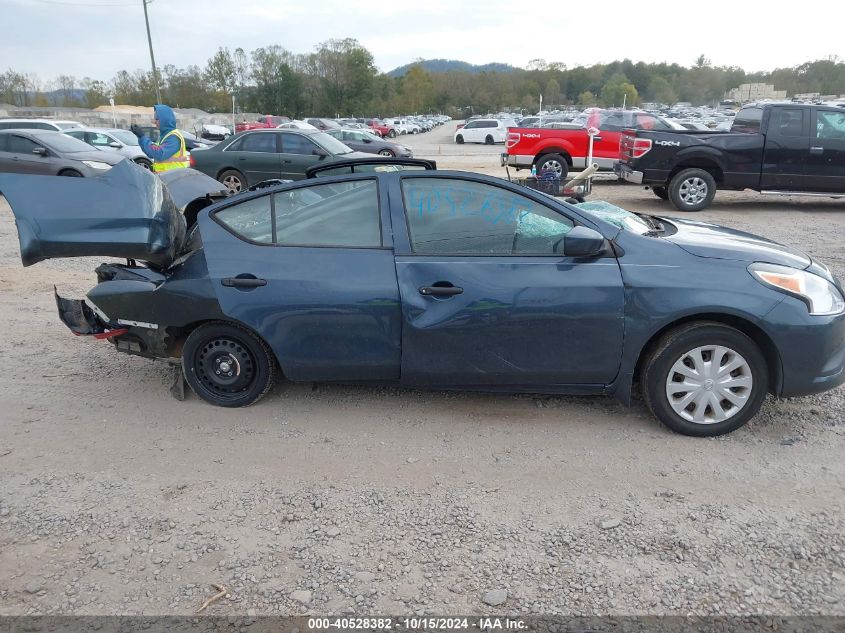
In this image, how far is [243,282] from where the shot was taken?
3816mm

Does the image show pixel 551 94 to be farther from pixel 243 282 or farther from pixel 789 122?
pixel 243 282

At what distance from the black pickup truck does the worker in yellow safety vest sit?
24.9 feet

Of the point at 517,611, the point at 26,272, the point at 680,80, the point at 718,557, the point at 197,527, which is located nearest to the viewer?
the point at 517,611

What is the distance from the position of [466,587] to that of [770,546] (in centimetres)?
136

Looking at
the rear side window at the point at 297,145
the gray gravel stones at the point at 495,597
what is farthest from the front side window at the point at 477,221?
the rear side window at the point at 297,145

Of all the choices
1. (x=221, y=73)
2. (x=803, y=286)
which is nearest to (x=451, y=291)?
(x=803, y=286)

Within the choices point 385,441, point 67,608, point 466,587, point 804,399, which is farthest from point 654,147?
point 67,608

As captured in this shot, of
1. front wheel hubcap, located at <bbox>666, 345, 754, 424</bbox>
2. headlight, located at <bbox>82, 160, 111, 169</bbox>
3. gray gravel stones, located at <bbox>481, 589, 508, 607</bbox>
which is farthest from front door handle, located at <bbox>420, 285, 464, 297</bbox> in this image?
headlight, located at <bbox>82, 160, 111, 169</bbox>

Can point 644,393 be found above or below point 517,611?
above

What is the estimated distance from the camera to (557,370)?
3.68m

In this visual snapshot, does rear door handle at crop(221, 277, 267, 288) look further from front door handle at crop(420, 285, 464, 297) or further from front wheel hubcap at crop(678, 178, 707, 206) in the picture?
front wheel hubcap at crop(678, 178, 707, 206)

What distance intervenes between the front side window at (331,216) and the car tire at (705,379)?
5.90 ft

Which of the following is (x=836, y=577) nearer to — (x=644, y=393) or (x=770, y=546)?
(x=770, y=546)

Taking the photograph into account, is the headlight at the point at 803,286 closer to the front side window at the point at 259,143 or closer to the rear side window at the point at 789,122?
the rear side window at the point at 789,122
